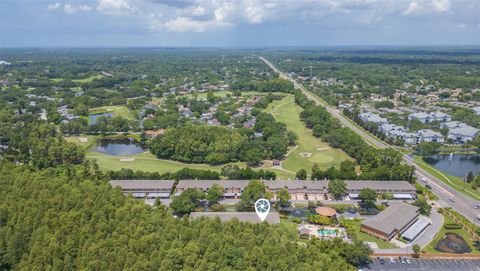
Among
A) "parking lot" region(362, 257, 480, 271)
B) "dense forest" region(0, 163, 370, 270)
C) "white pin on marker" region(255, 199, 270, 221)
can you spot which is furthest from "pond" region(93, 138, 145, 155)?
"parking lot" region(362, 257, 480, 271)

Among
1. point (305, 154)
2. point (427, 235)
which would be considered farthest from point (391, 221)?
point (305, 154)

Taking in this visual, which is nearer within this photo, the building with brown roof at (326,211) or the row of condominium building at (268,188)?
the building with brown roof at (326,211)

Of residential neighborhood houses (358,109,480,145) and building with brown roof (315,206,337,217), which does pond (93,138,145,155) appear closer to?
building with brown roof (315,206,337,217)

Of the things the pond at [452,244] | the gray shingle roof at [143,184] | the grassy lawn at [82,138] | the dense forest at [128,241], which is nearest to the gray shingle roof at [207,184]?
the gray shingle roof at [143,184]

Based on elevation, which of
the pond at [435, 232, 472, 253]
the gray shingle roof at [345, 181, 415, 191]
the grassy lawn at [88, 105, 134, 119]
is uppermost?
the grassy lawn at [88, 105, 134, 119]

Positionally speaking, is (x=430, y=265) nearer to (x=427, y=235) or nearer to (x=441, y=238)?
(x=427, y=235)

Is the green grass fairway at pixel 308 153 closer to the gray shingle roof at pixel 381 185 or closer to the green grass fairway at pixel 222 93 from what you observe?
the gray shingle roof at pixel 381 185

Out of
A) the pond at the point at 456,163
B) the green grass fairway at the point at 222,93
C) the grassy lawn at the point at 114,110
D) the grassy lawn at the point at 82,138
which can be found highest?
the green grass fairway at the point at 222,93
